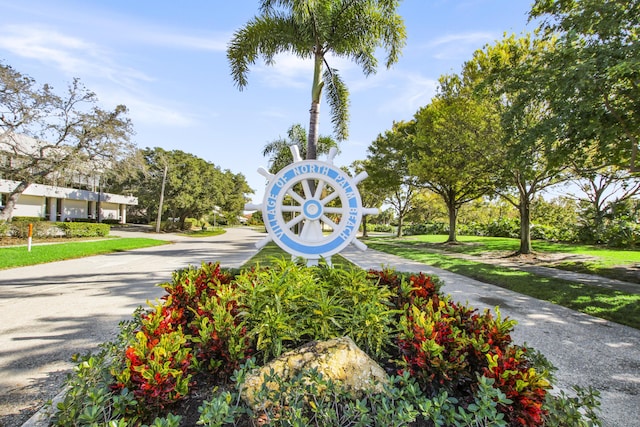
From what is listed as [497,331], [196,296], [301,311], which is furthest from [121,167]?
[497,331]

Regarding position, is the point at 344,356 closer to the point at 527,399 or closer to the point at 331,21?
the point at 527,399

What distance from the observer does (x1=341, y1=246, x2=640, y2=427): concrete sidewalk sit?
2.94m

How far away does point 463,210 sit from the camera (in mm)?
38250

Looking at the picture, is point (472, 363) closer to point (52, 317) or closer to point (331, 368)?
point (331, 368)

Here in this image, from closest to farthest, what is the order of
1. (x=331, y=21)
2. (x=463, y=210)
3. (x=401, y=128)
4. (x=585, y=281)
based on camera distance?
1. (x=585, y=281)
2. (x=331, y=21)
3. (x=401, y=128)
4. (x=463, y=210)

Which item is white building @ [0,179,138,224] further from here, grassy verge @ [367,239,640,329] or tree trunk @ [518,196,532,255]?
tree trunk @ [518,196,532,255]

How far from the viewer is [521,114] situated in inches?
348

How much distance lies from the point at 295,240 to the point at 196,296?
2192 mm

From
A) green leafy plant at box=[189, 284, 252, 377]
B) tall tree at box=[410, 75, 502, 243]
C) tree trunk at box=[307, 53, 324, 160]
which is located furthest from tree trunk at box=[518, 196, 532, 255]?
green leafy plant at box=[189, 284, 252, 377]

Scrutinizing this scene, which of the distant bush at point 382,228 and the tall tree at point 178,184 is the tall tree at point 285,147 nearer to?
the tall tree at point 178,184

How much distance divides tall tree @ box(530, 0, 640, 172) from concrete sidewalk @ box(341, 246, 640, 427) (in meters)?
4.05

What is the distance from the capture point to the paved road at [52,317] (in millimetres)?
2988

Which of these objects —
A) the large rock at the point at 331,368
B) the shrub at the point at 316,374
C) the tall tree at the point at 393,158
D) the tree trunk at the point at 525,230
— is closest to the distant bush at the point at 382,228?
the tall tree at the point at 393,158

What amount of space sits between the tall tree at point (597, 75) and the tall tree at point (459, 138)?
4748 millimetres
